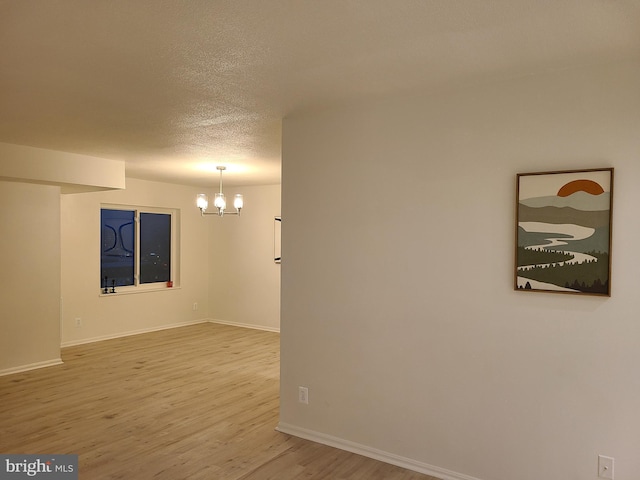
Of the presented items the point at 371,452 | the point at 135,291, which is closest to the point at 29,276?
the point at 135,291

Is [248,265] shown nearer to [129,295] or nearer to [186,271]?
[186,271]

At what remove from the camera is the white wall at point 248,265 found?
26.0 ft

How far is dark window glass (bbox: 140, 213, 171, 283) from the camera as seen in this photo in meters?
7.88

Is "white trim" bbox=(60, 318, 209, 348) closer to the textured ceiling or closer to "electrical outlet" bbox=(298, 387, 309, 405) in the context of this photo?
the textured ceiling

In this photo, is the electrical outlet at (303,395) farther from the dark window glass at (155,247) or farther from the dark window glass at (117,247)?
the dark window glass at (155,247)

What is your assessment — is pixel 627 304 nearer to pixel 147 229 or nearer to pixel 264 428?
pixel 264 428

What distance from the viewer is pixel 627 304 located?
→ 2.51 metres

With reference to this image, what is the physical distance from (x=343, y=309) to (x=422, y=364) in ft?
2.21

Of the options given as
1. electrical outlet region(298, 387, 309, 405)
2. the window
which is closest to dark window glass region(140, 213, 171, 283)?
the window

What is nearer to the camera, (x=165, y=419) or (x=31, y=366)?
(x=165, y=419)

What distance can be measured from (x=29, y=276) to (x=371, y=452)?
4440 mm

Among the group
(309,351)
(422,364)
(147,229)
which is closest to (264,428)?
(309,351)

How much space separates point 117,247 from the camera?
7516 mm

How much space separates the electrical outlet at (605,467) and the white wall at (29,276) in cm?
562
